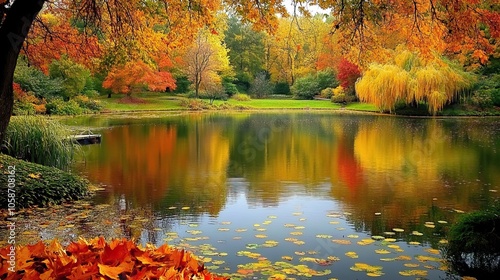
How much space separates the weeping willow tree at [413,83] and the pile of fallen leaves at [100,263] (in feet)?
90.4

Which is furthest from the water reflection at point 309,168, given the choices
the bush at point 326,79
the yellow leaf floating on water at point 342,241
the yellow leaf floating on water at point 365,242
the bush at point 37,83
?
the bush at point 326,79

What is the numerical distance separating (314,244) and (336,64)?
41160 millimetres

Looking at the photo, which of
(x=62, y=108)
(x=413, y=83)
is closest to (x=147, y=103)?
(x=62, y=108)

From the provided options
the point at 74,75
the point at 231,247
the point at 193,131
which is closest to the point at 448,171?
the point at 231,247

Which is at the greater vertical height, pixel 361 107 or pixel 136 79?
pixel 136 79

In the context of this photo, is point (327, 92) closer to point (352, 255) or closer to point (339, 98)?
point (339, 98)

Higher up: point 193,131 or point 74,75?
point 74,75

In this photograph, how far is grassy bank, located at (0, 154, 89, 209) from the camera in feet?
22.8

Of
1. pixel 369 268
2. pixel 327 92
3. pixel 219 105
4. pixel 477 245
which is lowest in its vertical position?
pixel 369 268

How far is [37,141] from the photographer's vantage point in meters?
9.72

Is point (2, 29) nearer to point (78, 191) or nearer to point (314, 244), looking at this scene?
point (314, 244)

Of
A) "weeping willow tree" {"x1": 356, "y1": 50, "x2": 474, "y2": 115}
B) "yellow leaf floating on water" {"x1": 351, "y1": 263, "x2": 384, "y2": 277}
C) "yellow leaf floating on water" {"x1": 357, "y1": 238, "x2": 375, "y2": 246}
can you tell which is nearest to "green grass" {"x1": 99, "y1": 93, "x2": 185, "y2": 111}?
"weeping willow tree" {"x1": 356, "y1": 50, "x2": 474, "y2": 115}

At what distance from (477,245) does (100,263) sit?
12.3 ft

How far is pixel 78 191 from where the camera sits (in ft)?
25.9
